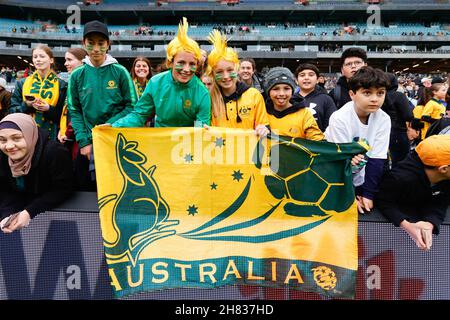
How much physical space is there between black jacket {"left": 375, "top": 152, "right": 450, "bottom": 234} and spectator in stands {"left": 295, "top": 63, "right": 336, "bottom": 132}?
4.60 ft

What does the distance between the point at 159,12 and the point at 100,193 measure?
4286cm

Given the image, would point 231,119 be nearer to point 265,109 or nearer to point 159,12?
point 265,109

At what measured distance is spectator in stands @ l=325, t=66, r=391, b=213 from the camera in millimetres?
2637

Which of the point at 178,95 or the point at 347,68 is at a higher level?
the point at 347,68

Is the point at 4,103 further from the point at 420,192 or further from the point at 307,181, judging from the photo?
the point at 420,192

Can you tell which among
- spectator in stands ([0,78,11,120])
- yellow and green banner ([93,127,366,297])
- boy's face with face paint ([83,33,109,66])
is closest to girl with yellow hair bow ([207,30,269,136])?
yellow and green banner ([93,127,366,297])

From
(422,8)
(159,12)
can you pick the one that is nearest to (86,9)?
(159,12)

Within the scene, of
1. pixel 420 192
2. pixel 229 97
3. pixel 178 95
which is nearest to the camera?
pixel 420 192

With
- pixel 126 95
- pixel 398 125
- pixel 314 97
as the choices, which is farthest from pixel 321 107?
pixel 126 95

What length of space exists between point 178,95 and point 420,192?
6.22 ft

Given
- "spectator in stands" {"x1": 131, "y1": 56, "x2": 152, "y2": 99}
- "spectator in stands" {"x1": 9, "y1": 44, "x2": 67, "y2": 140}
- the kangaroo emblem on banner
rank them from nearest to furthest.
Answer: the kangaroo emblem on banner, "spectator in stands" {"x1": 9, "y1": 44, "x2": 67, "y2": 140}, "spectator in stands" {"x1": 131, "y1": 56, "x2": 152, "y2": 99}

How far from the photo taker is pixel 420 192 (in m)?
2.55

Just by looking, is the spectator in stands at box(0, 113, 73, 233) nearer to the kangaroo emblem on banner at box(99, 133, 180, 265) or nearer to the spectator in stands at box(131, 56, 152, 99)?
the kangaroo emblem on banner at box(99, 133, 180, 265)
